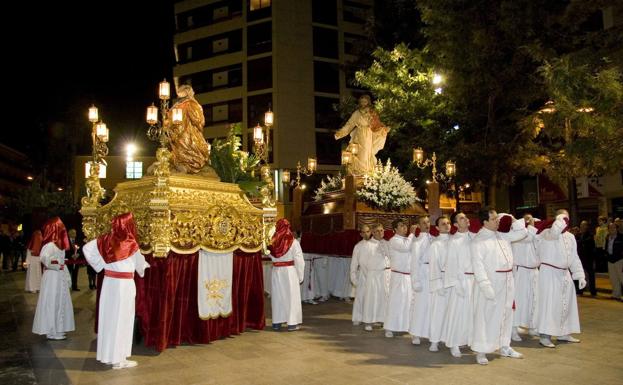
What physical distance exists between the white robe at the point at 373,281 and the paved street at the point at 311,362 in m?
0.43

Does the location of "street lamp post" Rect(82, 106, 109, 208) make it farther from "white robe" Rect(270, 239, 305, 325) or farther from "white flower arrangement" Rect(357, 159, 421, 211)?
"white flower arrangement" Rect(357, 159, 421, 211)

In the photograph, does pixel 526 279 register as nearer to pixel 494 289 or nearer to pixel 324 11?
pixel 494 289

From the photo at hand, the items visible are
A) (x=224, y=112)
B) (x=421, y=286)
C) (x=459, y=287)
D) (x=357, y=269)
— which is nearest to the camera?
(x=459, y=287)

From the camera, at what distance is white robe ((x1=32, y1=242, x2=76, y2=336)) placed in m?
8.25

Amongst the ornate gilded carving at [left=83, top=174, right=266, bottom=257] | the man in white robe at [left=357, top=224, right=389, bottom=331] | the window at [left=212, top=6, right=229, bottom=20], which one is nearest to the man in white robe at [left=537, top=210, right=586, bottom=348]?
the man in white robe at [left=357, top=224, right=389, bottom=331]

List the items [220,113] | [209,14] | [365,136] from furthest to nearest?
1. [209,14]
2. [220,113]
3. [365,136]

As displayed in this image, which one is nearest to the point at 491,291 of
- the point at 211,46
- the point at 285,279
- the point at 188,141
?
the point at 285,279

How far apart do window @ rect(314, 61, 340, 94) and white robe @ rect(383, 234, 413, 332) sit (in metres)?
29.7

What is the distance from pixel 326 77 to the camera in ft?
124

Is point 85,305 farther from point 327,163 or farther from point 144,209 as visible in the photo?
point 327,163

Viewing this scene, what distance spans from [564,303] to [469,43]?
354 inches

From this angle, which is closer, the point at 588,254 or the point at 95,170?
the point at 95,170

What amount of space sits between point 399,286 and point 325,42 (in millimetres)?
31803

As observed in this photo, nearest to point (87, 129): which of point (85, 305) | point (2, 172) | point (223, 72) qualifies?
point (223, 72)
